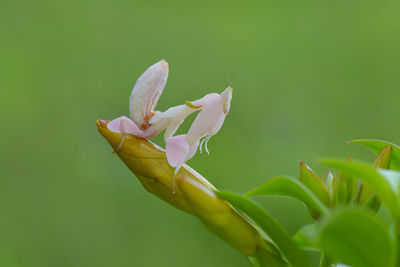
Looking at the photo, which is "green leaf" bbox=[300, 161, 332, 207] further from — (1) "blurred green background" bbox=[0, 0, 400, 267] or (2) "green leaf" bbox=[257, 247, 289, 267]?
(1) "blurred green background" bbox=[0, 0, 400, 267]

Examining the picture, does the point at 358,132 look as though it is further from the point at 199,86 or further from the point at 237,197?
the point at 237,197

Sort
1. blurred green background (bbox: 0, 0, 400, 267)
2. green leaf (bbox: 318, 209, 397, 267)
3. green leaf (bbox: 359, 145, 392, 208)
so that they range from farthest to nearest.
→ 1. blurred green background (bbox: 0, 0, 400, 267)
2. green leaf (bbox: 359, 145, 392, 208)
3. green leaf (bbox: 318, 209, 397, 267)

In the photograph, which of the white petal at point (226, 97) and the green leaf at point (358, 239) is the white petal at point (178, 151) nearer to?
the white petal at point (226, 97)

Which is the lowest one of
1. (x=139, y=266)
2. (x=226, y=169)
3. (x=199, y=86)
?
(x=139, y=266)

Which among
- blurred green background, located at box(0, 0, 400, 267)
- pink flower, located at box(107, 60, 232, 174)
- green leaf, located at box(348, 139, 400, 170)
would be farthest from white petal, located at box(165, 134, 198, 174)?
blurred green background, located at box(0, 0, 400, 267)

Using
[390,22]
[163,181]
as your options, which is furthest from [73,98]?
[163,181]

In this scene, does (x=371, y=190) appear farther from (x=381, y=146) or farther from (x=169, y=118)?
(x=169, y=118)
